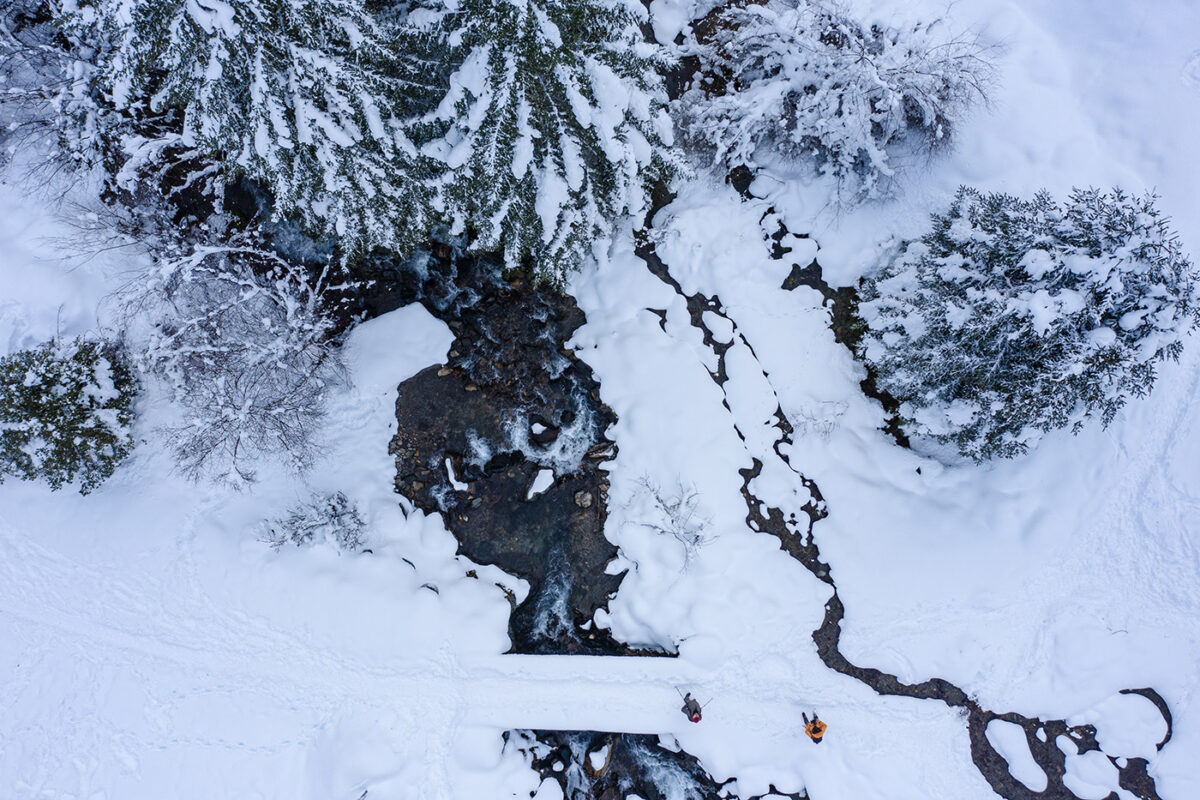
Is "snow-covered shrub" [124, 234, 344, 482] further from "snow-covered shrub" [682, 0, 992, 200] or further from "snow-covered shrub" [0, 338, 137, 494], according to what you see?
"snow-covered shrub" [682, 0, 992, 200]

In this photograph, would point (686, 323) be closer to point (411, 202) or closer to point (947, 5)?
point (411, 202)

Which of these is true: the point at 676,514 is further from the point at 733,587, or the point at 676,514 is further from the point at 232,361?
the point at 232,361

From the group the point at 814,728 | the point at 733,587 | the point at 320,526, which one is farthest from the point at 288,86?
the point at 814,728

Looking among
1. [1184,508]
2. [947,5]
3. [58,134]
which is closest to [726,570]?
[1184,508]

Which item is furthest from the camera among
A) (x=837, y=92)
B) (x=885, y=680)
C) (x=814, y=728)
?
(x=885, y=680)

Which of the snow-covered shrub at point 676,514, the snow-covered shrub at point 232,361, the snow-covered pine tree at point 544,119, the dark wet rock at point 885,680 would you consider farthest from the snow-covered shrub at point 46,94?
the dark wet rock at point 885,680

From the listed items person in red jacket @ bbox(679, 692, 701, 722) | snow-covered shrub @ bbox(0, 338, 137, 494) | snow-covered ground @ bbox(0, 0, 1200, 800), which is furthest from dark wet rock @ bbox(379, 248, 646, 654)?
snow-covered shrub @ bbox(0, 338, 137, 494)
